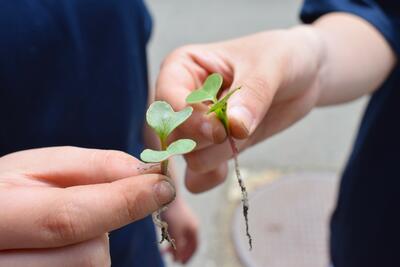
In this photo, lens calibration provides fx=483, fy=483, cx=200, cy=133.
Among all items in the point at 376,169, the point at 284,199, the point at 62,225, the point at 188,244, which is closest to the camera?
the point at 62,225

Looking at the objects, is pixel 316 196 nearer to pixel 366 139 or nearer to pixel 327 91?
pixel 366 139

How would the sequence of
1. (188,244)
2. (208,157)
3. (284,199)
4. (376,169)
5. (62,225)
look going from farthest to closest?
(284,199) → (188,244) → (376,169) → (208,157) → (62,225)

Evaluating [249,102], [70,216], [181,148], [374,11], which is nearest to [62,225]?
[70,216]


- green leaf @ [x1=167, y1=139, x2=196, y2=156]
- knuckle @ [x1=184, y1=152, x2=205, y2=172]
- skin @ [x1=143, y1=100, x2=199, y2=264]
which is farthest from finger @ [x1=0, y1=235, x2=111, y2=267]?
skin @ [x1=143, y1=100, x2=199, y2=264]

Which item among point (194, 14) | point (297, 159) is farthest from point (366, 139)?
point (194, 14)

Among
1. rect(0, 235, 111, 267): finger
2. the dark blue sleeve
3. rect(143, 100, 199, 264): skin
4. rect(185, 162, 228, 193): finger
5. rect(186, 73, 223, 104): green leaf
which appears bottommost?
rect(143, 100, 199, 264): skin

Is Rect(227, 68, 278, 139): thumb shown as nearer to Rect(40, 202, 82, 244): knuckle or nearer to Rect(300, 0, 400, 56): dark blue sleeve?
Rect(40, 202, 82, 244): knuckle

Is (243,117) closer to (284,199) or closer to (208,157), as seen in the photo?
(208,157)
